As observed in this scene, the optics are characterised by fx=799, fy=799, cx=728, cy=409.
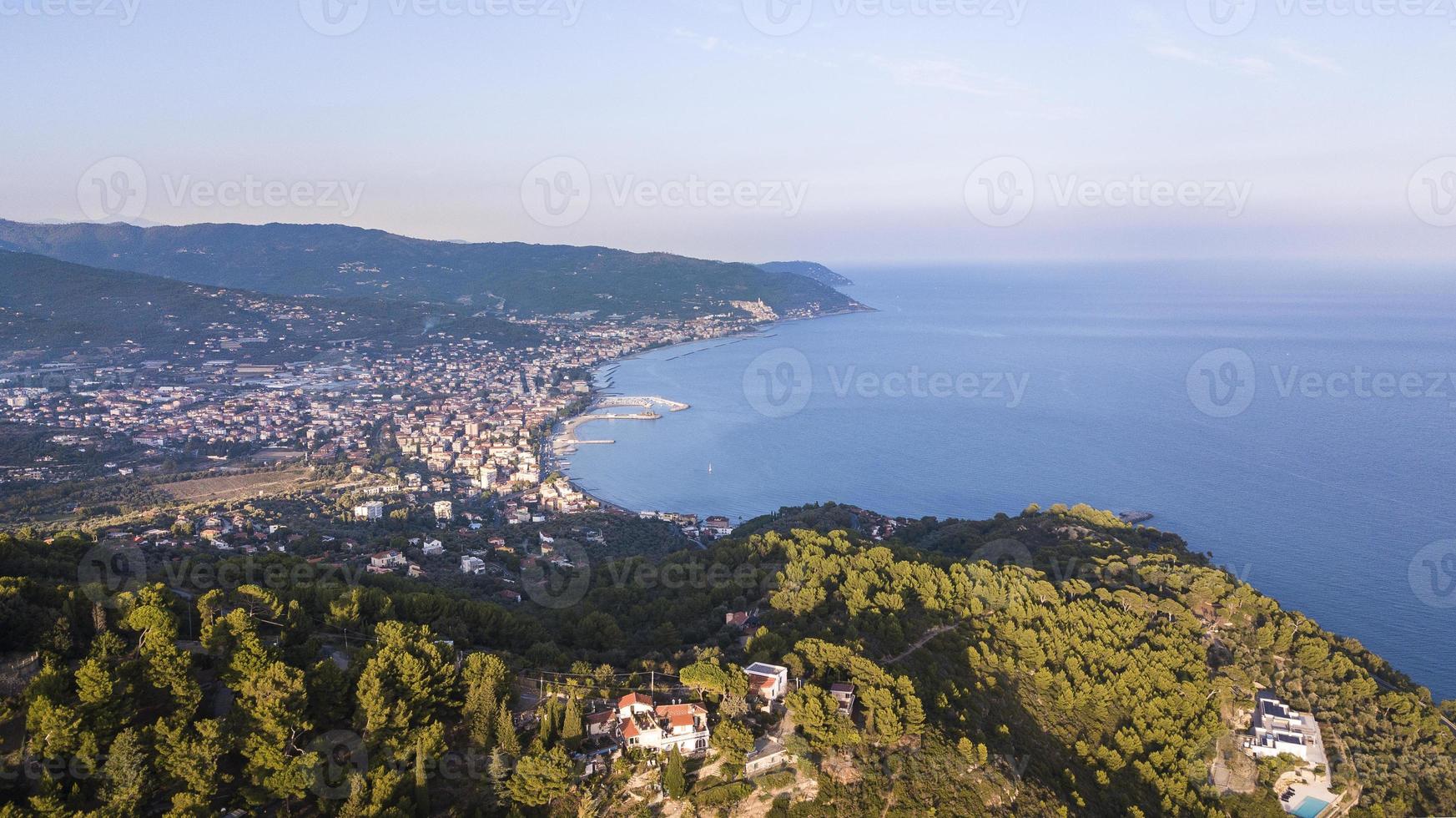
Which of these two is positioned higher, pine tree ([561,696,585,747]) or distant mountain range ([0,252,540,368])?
distant mountain range ([0,252,540,368])

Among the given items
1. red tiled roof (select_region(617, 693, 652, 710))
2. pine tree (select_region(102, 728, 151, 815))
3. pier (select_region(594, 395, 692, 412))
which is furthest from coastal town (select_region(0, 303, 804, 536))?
pine tree (select_region(102, 728, 151, 815))

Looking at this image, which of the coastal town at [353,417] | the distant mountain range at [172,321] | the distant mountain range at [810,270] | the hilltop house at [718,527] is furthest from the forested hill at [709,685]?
the distant mountain range at [810,270]

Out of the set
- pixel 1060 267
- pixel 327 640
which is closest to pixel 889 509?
pixel 327 640

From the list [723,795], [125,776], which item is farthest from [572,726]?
[125,776]

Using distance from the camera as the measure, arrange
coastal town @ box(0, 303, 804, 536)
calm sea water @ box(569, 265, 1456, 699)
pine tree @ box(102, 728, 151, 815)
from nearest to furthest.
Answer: pine tree @ box(102, 728, 151, 815) < calm sea water @ box(569, 265, 1456, 699) < coastal town @ box(0, 303, 804, 536)

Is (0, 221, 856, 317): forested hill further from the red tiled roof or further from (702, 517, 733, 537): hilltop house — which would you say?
the red tiled roof

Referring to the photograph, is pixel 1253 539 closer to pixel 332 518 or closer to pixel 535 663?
pixel 535 663
